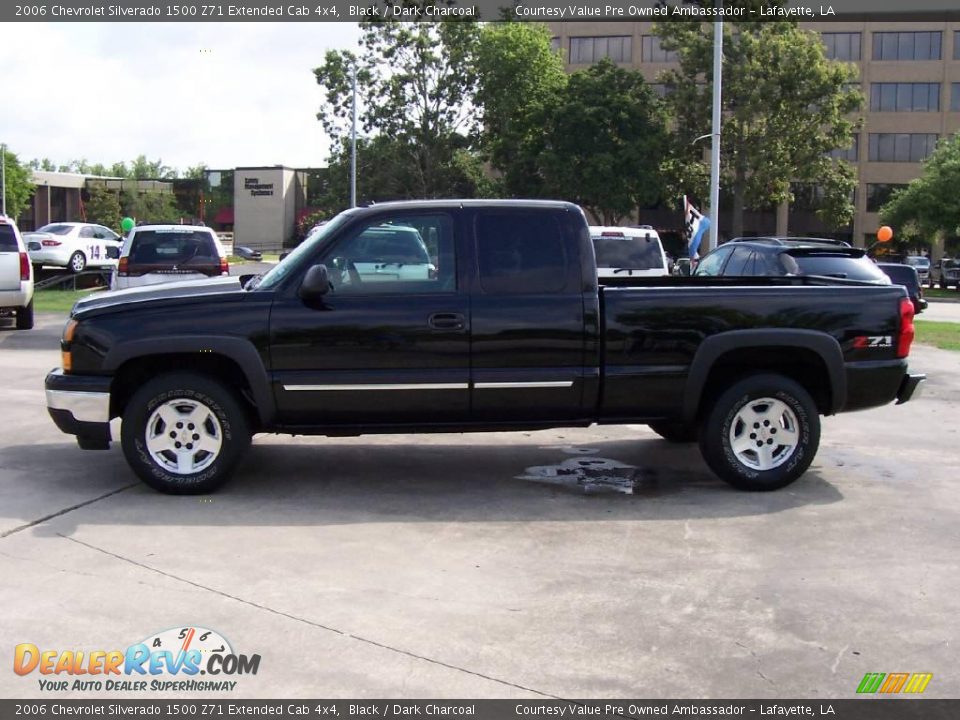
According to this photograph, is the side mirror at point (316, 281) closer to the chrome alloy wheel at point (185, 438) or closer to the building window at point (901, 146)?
the chrome alloy wheel at point (185, 438)

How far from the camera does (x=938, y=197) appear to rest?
49688mm

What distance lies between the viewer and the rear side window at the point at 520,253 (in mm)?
7012

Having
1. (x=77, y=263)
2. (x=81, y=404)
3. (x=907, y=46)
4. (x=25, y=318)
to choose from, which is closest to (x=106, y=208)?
(x=77, y=263)

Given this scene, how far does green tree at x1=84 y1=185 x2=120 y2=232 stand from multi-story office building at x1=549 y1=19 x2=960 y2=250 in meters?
34.9

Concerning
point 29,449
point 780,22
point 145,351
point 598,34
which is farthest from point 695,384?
point 598,34

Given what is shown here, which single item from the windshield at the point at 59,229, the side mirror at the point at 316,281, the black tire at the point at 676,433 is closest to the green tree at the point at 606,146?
the windshield at the point at 59,229

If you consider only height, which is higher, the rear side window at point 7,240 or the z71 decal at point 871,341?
the rear side window at point 7,240

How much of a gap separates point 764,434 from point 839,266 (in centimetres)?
596

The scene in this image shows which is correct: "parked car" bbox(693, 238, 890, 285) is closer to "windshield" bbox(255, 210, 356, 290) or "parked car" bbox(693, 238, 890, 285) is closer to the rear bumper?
the rear bumper

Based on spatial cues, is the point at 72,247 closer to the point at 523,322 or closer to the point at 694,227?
the point at 694,227

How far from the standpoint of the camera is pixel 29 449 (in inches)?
331

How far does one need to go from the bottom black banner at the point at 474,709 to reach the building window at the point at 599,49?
72537mm

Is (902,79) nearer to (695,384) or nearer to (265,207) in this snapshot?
(265,207)

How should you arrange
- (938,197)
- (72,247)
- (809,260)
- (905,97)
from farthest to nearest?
(905,97), (938,197), (72,247), (809,260)
